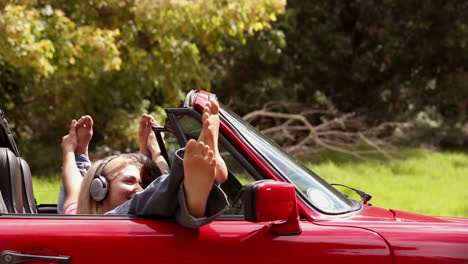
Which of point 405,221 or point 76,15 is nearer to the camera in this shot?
point 405,221

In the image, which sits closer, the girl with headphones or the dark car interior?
the girl with headphones

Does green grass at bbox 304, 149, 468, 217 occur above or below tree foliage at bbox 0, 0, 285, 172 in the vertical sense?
below

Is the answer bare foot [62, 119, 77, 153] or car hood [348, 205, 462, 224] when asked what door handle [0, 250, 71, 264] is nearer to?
car hood [348, 205, 462, 224]

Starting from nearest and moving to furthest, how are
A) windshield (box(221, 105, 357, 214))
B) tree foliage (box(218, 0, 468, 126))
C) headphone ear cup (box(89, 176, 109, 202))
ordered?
windshield (box(221, 105, 357, 214)), headphone ear cup (box(89, 176, 109, 202)), tree foliage (box(218, 0, 468, 126))

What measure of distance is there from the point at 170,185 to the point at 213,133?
23cm

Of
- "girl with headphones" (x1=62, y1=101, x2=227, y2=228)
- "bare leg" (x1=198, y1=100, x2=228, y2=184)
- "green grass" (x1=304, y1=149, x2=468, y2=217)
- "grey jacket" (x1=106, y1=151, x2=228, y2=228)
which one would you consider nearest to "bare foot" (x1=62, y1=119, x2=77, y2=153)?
"girl with headphones" (x1=62, y1=101, x2=227, y2=228)

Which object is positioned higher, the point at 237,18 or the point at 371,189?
the point at 237,18

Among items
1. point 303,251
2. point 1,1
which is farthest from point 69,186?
point 1,1

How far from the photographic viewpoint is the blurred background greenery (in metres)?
12.4

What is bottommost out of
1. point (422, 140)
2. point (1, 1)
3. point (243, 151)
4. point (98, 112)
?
A: point (422, 140)

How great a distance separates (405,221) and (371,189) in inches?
395

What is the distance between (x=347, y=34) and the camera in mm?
23078

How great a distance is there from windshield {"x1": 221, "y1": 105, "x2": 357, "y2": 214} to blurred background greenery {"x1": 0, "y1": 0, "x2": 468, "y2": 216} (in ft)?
25.5

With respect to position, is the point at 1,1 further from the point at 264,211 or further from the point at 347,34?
the point at 347,34
